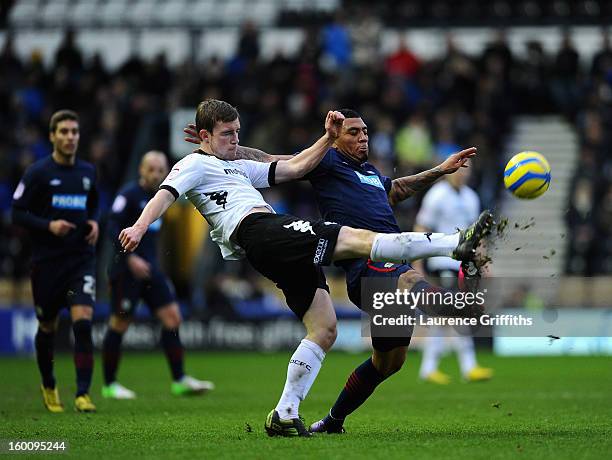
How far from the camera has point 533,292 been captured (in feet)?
73.2

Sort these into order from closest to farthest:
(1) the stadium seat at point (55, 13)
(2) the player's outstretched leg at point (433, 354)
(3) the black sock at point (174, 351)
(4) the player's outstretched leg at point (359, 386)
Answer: (4) the player's outstretched leg at point (359, 386)
(3) the black sock at point (174, 351)
(2) the player's outstretched leg at point (433, 354)
(1) the stadium seat at point (55, 13)

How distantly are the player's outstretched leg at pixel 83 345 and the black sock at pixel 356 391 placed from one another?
3.39 metres

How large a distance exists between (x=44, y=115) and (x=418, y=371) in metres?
11.8

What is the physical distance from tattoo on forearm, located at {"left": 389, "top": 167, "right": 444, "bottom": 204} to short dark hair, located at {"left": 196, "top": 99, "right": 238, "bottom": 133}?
158 centimetres

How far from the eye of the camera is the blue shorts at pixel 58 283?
11.9 m

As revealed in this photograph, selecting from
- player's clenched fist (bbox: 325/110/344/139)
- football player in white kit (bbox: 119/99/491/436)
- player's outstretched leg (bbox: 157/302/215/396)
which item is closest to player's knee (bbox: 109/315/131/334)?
player's outstretched leg (bbox: 157/302/215/396)

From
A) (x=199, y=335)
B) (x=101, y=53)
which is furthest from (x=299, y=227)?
(x=101, y=53)

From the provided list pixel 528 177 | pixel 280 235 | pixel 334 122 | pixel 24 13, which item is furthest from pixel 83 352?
pixel 24 13

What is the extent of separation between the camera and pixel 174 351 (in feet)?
44.7

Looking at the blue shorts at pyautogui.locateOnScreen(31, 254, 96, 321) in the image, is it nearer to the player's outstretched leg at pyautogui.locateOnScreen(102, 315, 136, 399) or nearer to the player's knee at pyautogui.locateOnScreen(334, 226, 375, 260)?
the player's outstretched leg at pyautogui.locateOnScreen(102, 315, 136, 399)

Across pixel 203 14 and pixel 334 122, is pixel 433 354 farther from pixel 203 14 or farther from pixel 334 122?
pixel 203 14

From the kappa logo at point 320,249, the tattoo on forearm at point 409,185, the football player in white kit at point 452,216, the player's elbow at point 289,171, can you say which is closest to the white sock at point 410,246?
the kappa logo at point 320,249

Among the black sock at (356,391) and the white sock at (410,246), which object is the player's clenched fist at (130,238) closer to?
the white sock at (410,246)

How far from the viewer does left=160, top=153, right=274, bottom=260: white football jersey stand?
8.74 metres
